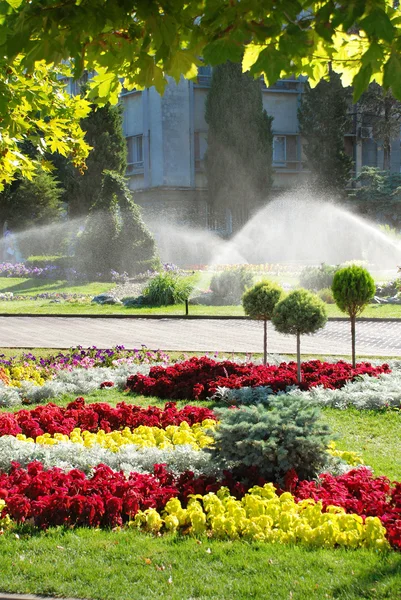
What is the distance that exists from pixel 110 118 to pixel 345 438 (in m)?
27.4

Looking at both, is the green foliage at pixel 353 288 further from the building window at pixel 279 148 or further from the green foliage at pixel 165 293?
the building window at pixel 279 148

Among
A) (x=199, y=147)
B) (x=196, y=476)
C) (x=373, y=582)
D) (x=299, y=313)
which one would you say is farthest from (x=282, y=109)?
(x=373, y=582)

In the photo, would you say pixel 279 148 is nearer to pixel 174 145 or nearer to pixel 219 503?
pixel 174 145

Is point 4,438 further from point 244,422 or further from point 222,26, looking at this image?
point 222,26

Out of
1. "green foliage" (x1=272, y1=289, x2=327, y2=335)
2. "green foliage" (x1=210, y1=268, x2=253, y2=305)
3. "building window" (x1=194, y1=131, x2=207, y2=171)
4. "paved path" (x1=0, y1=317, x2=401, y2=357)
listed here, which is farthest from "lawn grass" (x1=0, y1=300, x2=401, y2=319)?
"building window" (x1=194, y1=131, x2=207, y2=171)

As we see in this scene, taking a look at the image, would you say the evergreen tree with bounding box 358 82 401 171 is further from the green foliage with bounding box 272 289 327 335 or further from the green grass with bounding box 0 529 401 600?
the green grass with bounding box 0 529 401 600

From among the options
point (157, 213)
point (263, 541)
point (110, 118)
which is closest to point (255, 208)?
point (157, 213)

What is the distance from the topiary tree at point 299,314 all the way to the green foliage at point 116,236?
57.7 ft

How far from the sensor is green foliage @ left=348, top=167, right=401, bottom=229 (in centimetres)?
3769

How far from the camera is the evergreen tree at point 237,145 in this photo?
119 ft

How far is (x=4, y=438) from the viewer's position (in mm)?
6312

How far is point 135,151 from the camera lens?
4009 cm

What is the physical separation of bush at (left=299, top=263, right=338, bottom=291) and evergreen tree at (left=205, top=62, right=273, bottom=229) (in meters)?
15.2

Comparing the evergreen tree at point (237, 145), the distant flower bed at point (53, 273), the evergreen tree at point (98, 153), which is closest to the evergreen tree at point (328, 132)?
the evergreen tree at point (237, 145)
